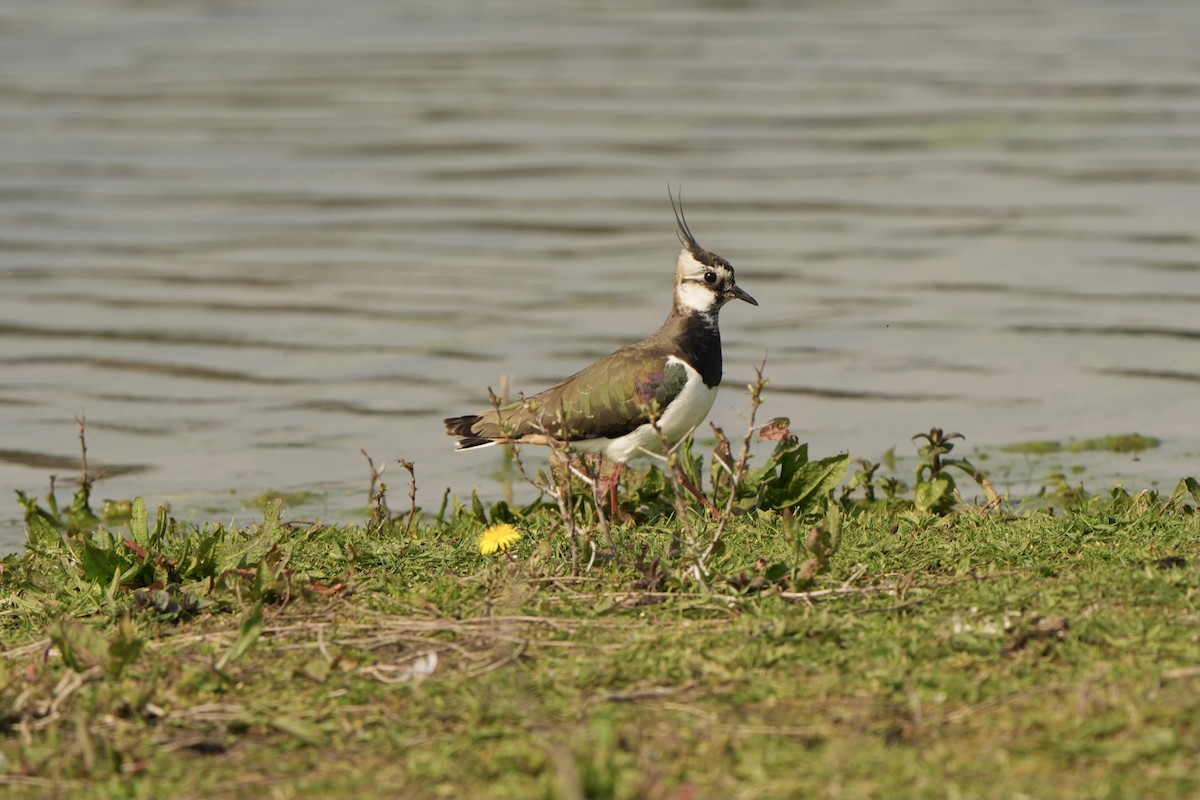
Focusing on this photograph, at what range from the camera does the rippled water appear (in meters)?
9.49

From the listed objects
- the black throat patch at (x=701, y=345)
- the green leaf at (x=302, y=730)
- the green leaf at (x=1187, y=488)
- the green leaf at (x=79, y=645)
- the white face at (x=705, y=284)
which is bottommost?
the green leaf at (x=302, y=730)

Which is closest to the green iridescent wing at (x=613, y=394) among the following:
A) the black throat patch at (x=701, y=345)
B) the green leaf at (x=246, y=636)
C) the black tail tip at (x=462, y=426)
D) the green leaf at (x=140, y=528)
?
the black throat patch at (x=701, y=345)

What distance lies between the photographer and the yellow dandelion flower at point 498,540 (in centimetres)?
605

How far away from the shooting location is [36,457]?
29.7 ft

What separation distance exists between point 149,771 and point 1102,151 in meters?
12.9

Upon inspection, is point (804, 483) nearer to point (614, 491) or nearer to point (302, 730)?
point (614, 491)

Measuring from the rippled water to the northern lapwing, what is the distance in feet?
2.70

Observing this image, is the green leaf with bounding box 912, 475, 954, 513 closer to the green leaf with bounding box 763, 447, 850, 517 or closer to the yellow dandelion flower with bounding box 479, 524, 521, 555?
the green leaf with bounding box 763, 447, 850, 517

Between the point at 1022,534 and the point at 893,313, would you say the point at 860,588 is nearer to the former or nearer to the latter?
the point at 1022,534

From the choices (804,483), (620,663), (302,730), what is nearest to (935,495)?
(804,483)

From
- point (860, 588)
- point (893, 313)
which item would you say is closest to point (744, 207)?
point (893, 313)

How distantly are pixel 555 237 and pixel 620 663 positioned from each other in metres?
8.95

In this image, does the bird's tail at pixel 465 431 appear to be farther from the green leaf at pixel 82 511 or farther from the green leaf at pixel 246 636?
the green leaf at pixel 246 636

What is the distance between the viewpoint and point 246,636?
15.9ft
